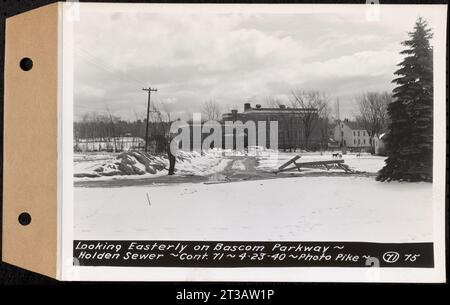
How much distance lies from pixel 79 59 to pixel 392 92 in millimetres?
1757

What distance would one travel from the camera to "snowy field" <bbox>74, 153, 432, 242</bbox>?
2293 millimetres

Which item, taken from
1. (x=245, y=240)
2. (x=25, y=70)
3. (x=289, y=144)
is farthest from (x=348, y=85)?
(x=25, y=70)

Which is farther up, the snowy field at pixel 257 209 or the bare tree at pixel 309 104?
the bare tree at pixel 309 104

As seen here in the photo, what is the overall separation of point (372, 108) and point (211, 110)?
899mm

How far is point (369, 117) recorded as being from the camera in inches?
89.2

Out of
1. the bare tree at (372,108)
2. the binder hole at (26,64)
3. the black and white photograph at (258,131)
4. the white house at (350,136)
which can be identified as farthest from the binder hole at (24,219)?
the bare tree at (372,108)

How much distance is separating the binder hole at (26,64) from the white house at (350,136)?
5.78ft

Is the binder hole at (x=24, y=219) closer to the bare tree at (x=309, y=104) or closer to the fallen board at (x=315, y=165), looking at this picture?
the fallen board at (x=315, y=165)

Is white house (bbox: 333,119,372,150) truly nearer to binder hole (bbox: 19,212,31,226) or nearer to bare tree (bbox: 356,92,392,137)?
bare tree (bbox: 356,92,392,137)

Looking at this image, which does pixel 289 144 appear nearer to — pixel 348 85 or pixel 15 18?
pixel 348 85

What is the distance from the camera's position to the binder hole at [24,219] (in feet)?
7.56

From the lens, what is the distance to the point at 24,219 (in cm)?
231

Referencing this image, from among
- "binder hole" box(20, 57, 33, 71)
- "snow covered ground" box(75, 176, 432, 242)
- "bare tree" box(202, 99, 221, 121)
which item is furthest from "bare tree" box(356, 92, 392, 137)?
"binder hole" box(20, 57, 33, 71)

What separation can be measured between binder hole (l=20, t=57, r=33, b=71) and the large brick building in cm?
113
